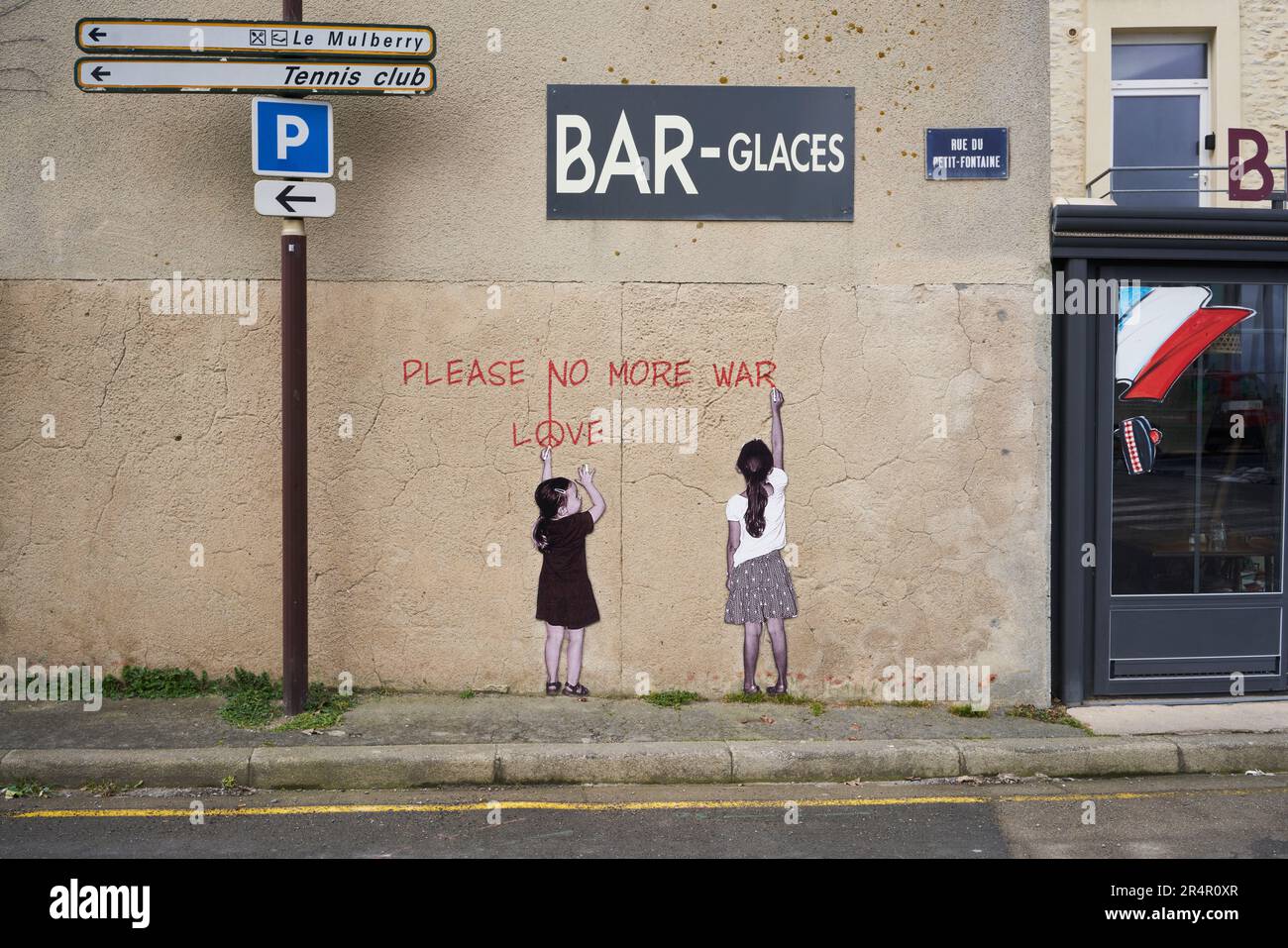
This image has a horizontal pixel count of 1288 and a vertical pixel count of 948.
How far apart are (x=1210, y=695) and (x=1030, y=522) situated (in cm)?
184

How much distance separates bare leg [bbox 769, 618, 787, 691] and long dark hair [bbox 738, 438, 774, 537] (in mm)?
626

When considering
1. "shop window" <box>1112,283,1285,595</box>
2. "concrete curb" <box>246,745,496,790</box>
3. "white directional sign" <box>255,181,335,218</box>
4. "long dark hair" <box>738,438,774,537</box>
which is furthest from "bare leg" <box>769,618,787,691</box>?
"white directional sign" <box>255,181,335,218</box>

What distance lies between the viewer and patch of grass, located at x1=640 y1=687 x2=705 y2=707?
6762 millimetres

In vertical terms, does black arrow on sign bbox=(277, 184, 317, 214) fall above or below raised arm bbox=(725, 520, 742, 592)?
above

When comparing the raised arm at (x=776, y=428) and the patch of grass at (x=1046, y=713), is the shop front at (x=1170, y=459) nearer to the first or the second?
the patch of grass at (x=1046, y=713)

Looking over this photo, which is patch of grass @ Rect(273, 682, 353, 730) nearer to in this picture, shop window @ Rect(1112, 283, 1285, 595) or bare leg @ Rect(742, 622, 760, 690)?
bare leg @ Rect(742, 622, 760, 690)

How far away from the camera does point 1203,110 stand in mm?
10086

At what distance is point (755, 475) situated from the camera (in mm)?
6895

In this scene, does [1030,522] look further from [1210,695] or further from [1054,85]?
[1054,85]

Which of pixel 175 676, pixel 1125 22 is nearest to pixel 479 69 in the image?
pixel 175 676

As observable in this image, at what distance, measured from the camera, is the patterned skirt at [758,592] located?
6.89 meters

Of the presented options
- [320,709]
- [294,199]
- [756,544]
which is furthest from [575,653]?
→ [294,199]

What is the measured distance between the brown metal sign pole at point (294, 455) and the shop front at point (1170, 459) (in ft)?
16.4

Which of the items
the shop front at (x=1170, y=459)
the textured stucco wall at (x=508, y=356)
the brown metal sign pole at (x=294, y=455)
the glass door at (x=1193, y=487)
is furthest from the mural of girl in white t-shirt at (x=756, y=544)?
the brown metal sign pole at (x=294, y=455)
